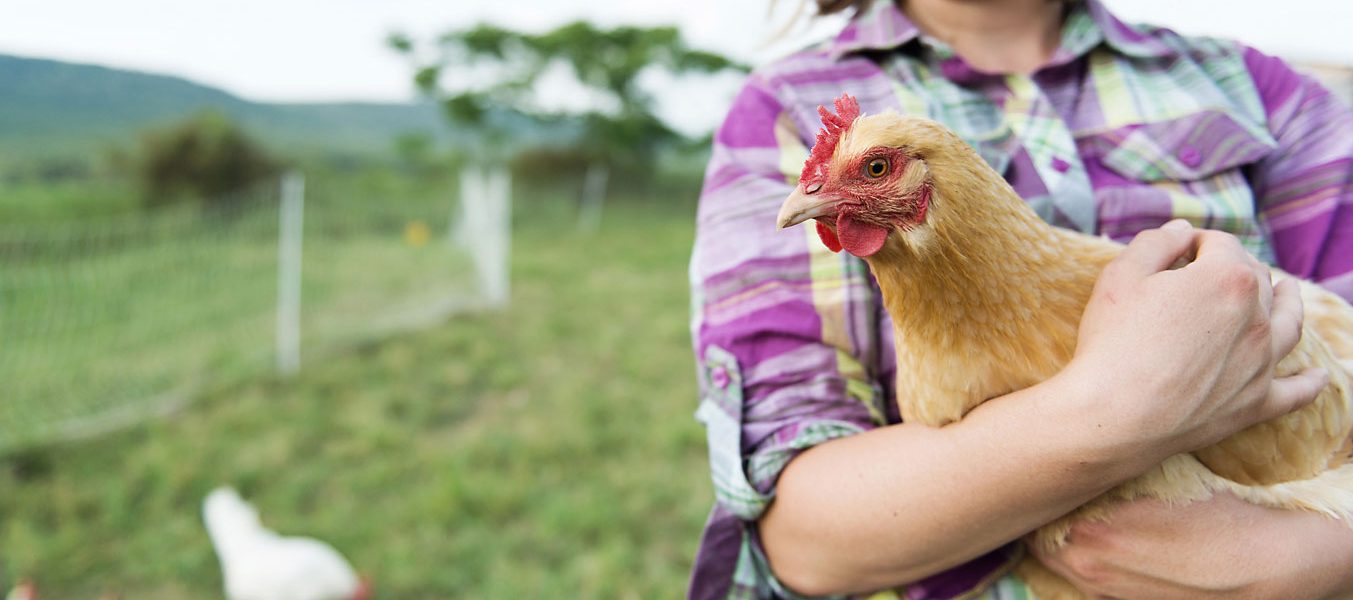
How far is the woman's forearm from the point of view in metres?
0.76

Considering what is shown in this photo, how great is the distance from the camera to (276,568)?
246 centimetres

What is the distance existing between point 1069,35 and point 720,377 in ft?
2.28

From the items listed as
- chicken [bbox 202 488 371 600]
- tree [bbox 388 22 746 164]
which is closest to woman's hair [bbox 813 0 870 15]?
chicken [bbox 202 488 371 600]

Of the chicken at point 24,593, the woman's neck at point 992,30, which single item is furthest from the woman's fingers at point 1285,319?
the chicken at point 24,593

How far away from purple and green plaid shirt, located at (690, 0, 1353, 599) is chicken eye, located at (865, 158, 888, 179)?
0.48ft

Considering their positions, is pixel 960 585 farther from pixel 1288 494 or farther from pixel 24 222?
pixel 24 222

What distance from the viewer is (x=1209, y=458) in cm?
87

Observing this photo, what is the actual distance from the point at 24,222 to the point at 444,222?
10.6 feet

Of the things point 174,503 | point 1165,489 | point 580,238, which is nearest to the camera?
point 1165,489

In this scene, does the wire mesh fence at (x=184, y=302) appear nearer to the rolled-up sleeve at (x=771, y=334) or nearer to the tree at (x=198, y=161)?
the tree at (x=198, y=161)

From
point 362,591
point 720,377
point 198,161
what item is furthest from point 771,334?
point 198,161

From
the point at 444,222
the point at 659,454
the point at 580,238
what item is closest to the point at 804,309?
the point at 659,454

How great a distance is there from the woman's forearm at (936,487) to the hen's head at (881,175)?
0.70 feet

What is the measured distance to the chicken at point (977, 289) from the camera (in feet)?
2.78
